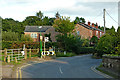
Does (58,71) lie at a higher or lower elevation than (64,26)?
lower

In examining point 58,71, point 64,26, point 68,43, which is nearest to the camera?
point 58,71

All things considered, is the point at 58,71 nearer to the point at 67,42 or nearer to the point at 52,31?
the point at 67,42

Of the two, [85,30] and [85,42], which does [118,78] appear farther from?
[85,30]

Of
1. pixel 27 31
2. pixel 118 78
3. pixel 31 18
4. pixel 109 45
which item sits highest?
pixel 31 18

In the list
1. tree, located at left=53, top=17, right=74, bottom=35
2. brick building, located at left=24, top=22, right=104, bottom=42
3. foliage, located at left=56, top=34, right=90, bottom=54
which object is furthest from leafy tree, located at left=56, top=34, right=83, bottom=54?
brick building, located at left=24, top=22, right=104, bottom=42

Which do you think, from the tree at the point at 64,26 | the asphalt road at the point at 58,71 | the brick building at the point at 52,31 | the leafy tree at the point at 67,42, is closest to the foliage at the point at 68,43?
the leafy tree at the point at 67,42

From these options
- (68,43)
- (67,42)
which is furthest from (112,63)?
(68,43)

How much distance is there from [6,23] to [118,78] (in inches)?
2610

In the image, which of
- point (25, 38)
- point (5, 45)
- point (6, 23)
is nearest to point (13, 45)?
point (5, 45)

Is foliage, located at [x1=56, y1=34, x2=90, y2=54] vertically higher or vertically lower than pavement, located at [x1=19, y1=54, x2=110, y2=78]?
higher

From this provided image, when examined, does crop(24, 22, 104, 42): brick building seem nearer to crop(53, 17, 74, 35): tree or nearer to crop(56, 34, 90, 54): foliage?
crop(53, 17, 74, 35): tree

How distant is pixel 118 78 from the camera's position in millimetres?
13828

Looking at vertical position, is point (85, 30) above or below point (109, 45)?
above

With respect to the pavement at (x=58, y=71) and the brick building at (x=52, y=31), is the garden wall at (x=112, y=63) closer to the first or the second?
the pavement at (x=58, y=71)
